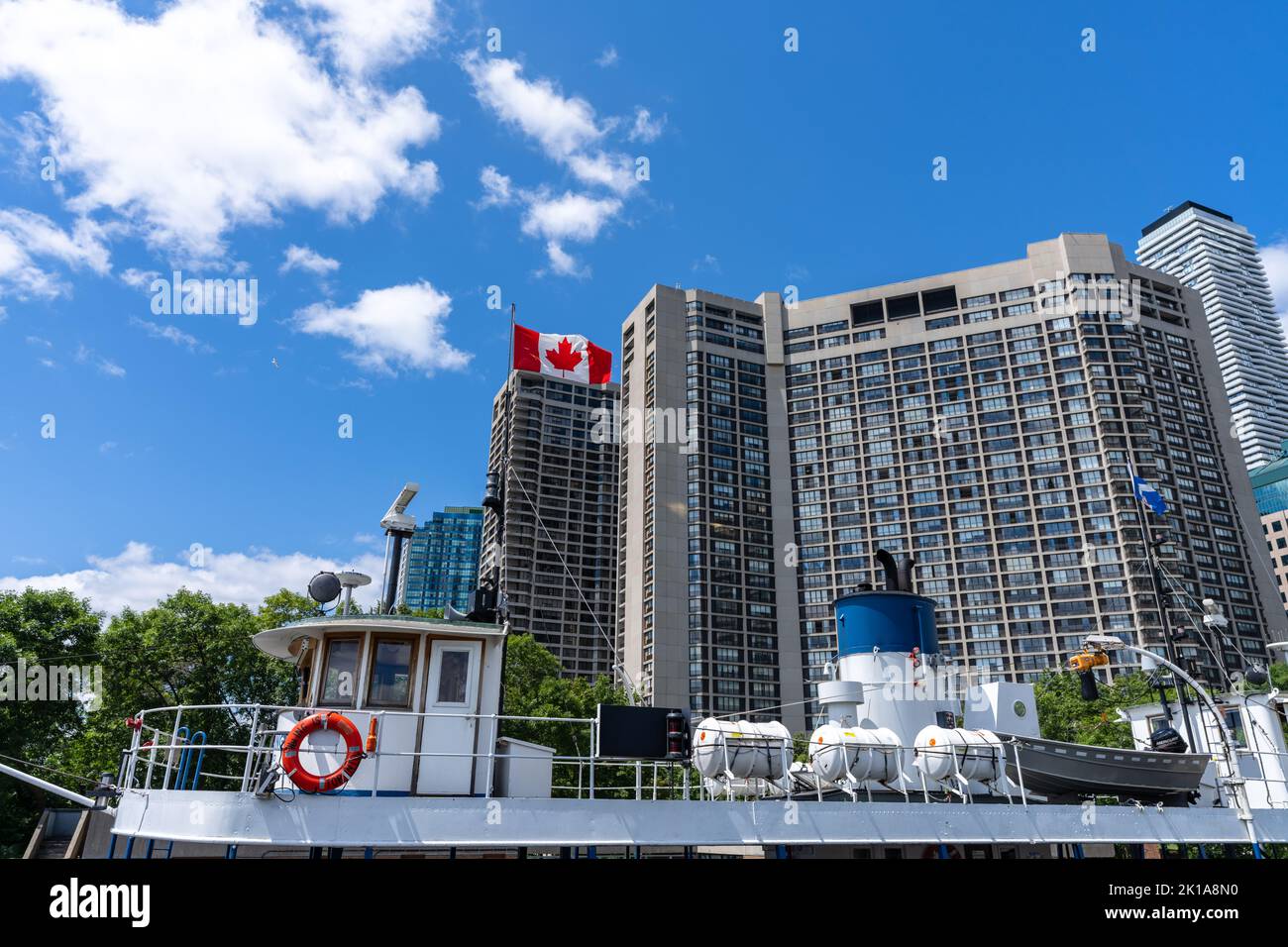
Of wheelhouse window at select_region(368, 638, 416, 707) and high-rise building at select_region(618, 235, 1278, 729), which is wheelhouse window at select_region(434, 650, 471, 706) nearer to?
wheelhouse window at select_region(368, 638, 416, 707)

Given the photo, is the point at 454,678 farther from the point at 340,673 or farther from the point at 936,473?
the point at 936,473

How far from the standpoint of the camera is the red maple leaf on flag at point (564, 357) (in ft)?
66.8

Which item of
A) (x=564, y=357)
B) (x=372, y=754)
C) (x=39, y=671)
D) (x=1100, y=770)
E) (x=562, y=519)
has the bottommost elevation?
(x=1100, y=770)

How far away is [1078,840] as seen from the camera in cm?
1549

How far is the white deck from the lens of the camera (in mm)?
11078

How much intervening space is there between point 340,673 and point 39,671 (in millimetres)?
35687

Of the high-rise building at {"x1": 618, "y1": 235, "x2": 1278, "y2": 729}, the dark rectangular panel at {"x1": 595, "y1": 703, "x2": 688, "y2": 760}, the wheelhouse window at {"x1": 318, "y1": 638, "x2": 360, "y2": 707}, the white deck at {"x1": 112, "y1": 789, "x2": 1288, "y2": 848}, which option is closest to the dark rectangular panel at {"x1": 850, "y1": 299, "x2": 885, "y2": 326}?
the high-rise building at {"x1": 618, "y1": 235, "x2": 1278, "y2": 729}

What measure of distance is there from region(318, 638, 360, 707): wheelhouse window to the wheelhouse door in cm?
135

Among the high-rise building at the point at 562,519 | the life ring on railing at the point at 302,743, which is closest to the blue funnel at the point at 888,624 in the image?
the life ring on railing at the point at 302,743

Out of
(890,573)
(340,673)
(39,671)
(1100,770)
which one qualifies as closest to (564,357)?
(340,673)

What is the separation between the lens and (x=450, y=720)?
45.3 ft

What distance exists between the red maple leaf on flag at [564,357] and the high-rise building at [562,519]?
108975 millimetres
